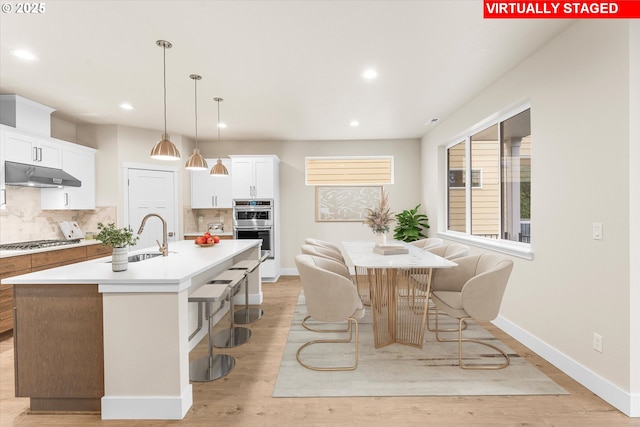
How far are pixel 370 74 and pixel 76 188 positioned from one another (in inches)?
178

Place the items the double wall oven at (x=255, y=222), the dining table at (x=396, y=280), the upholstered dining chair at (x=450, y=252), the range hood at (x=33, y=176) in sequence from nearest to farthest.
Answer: the dining table at (x=396, y=280) → the upholstered dining chair at (x=450, y=252) → the range hood at (x=33, y=176) → the double wall oven at (x=255, y=222)

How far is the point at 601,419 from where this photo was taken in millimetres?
1854

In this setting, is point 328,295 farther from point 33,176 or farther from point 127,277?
point 33,176

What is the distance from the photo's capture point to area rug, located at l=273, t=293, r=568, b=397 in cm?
216

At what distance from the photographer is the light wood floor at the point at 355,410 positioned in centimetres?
186

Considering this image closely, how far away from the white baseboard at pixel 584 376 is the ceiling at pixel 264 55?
2.62 metres

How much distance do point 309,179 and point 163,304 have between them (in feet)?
14.6

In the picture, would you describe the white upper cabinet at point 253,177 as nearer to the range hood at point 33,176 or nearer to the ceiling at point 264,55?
the ceiling at point 264,55

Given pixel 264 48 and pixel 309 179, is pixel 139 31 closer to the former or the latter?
pixel 264 48

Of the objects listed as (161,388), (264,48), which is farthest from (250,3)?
(161,388)

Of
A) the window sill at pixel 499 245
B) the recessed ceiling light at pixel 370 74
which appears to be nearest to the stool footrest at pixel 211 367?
the window sill at pixel 499 245

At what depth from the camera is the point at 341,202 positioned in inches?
237

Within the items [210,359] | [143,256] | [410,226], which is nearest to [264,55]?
[143,256]

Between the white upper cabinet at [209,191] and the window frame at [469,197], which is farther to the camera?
the white upper cabinet at [209,191]
